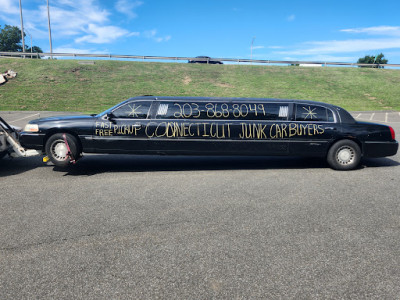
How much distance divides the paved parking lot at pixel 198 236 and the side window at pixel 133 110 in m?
1.28

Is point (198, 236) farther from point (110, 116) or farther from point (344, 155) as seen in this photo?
point (344, 155)

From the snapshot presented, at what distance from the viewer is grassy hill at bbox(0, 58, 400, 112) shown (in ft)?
73.9

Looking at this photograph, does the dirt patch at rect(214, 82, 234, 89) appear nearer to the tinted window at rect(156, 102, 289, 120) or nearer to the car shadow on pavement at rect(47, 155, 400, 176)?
the car shadow on pavement at rect(47, 155, 400, 176)

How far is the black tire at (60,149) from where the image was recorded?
6282mm

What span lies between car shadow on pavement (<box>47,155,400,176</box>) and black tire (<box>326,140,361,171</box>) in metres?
0.43

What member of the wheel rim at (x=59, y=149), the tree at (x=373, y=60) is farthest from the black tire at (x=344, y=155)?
the tree at (x=373, y=60)

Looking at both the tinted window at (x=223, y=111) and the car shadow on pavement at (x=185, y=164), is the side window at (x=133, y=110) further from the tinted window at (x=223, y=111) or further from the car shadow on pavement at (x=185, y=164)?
the car shadow on pavement at (x=185, y=164)

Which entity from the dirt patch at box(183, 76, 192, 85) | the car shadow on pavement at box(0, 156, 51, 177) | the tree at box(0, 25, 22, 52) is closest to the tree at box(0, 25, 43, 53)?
the tree at box(0, 25, 22, 52)

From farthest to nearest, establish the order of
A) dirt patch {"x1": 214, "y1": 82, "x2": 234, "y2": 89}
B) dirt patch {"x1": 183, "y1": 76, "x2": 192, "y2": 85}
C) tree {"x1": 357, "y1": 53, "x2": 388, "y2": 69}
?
1. tree {"x1": 357, "y1": 53, "x2": 388, "y2": 69}
2. dirt patch {"x1": 183, "y1": 76, "x2": 192, "y2": 85}
3. dirt patch {"x1": 214, "y1": 82, "x2": 234, "y2": 89}

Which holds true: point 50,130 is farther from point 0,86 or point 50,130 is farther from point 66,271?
point 0,86

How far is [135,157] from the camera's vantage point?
25.8ft

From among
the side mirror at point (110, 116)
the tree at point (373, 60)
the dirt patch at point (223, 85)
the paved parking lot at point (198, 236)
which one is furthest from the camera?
the tree at point (373, 60)

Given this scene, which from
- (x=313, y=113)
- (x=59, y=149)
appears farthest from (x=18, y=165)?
(x=313, y=113)

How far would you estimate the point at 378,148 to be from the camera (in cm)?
658
